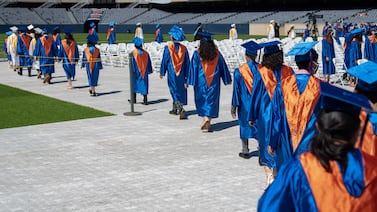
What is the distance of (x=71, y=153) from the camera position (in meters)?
8.66

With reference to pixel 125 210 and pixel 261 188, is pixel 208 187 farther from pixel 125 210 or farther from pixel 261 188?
pixel 125 210

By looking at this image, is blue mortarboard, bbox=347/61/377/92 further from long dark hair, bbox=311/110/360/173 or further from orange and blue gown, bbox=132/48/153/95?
orange and blue gown, bbox=132/48/153/95

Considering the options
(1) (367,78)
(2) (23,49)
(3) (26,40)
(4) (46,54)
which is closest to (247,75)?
(1) (367,78)

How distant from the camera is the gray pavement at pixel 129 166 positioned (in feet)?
21.0

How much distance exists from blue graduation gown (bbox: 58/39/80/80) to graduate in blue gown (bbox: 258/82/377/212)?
1368 cm

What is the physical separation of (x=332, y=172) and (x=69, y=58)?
1401 cm

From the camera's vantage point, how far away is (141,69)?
13.0 metres

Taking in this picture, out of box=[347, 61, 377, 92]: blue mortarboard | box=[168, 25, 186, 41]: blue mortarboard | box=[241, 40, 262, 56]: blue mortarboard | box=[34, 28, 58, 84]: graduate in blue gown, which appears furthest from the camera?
box=[34, 28, 58, 84]: graduate in blue gown

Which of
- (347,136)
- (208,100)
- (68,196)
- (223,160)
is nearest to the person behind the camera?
(347,136)

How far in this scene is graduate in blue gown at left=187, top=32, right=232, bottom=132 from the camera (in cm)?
989

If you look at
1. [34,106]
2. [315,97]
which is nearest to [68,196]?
[315,97]

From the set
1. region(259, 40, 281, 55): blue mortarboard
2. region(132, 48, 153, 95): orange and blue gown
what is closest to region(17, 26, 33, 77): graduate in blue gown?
region(132, 48, 153, 95): orange and blue gown

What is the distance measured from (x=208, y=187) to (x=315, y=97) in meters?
2.18

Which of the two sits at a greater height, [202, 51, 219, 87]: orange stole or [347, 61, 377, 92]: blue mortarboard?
[347, 61, 377, 92]: blue mortarboard
